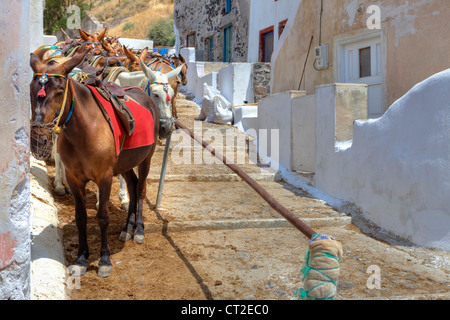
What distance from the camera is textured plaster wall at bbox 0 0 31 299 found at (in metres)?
2.88

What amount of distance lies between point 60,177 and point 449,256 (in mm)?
5244

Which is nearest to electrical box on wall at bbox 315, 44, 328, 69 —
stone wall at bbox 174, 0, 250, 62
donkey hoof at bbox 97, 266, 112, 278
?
donkey hoof at bbox 97, 266, 112, 278

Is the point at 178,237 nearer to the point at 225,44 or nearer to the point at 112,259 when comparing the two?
the point at 112,259

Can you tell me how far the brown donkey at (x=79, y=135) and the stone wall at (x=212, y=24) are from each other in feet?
47.2

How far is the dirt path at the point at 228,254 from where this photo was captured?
4254mm

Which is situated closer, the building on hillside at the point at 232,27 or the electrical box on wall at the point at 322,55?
the electrical box on wall at the point at 322,55

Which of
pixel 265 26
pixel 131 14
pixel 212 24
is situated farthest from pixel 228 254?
pixel 131 14

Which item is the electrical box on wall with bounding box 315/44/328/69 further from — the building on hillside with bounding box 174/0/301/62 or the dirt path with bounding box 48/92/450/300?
the dirt path with bounding box 48/92/450/300

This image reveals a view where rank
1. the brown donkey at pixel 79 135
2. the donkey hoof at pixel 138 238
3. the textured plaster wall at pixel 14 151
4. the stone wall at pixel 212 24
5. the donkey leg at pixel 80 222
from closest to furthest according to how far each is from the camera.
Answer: the textured plaster wall at pixel 14 151, the brown donkey at pixel 79 135, the donkey leg at pixel 80 222, the donkey hoof at pixel 138 238, the stone wall at pixel 212 24

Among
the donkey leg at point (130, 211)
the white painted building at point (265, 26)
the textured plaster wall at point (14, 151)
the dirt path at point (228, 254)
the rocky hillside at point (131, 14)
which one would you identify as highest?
the rocky hillside at point (131, 14)

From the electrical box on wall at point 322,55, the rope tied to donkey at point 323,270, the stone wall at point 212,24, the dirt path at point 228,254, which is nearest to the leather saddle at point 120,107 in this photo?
the dirt path at point 228,254

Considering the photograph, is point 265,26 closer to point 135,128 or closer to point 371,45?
point 371,45

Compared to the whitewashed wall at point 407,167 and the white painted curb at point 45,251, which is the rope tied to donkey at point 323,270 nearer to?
the white painted curb at point 45,251
